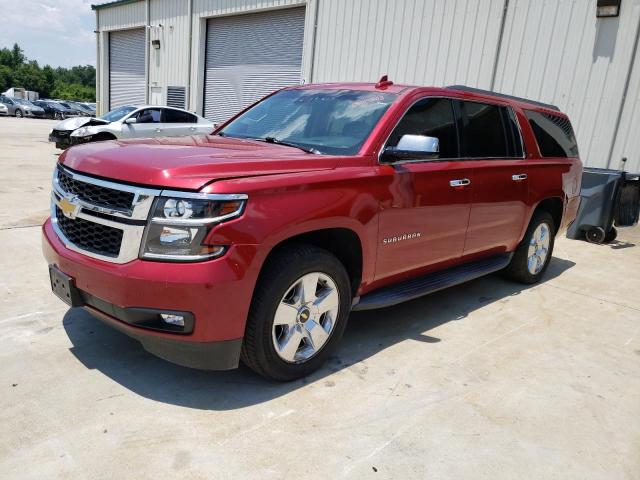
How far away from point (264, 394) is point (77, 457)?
102 cm

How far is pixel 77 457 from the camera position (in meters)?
2.41

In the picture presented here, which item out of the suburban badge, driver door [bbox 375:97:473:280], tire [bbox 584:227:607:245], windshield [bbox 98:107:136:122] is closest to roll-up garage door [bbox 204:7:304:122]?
windshield [bbox 98:107:136:122]

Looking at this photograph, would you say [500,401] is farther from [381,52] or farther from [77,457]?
[381,52]

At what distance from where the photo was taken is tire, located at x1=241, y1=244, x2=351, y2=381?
284 centimetres

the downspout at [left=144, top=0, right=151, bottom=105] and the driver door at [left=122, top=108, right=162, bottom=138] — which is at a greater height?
the downspout at [left=144, top=0, right=151, bottom=105]

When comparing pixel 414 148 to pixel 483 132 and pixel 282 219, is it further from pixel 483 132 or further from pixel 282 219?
pixel 483 132

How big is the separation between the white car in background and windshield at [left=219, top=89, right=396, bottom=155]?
9.50 metres

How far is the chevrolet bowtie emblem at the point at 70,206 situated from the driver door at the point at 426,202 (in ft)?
5.98

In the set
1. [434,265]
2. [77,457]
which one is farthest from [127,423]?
[434,265]

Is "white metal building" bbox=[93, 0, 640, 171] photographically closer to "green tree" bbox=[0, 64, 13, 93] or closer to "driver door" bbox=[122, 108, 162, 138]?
"driver door" bbox=[122, 108, 162, 138]

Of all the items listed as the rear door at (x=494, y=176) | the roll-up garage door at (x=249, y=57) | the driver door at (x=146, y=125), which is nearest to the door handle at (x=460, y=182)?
the rear door at (x=494, y=176)

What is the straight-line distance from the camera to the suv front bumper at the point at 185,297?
256 centimetres

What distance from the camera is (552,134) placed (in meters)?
5.50

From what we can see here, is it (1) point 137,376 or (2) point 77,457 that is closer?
(2) point 77,457
